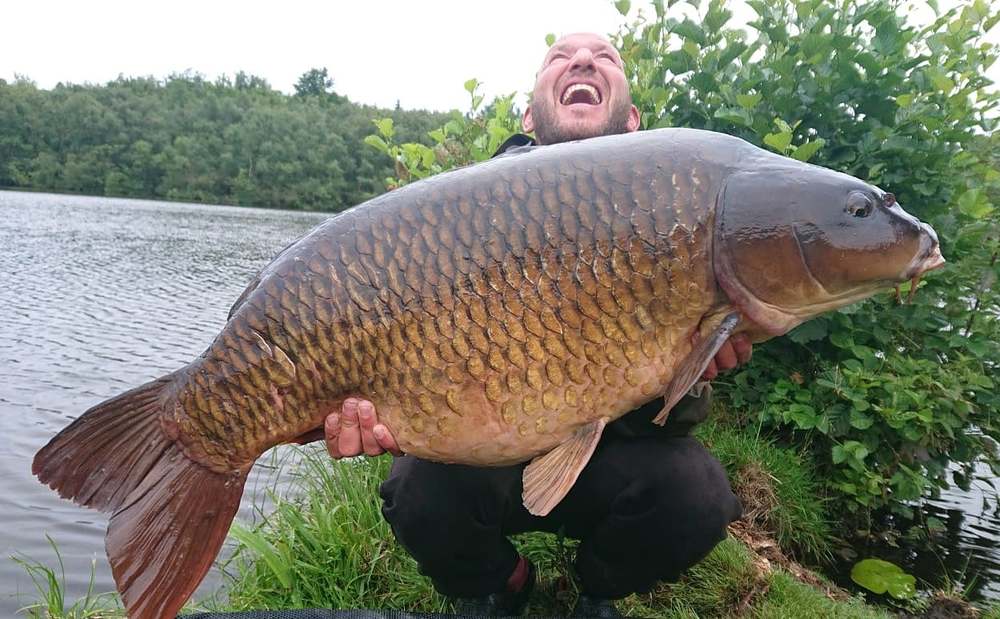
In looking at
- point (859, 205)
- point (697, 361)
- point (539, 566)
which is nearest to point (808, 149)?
point (859, 205)

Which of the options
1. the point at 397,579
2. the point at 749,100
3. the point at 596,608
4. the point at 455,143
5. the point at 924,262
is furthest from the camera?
the point at 455,143

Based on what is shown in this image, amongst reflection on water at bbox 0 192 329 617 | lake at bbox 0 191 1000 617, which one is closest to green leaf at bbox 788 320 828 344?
lake at bbox 0 191 1000 617

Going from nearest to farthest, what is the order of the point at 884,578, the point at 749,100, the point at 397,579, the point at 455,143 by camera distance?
the point at 397,579
the point at 884,578
the point at 749,100
the point at 455,143

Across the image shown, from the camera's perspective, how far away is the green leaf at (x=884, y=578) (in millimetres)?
2658

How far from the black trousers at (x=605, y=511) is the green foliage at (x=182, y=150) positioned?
150 feet

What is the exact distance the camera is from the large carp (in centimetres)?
140

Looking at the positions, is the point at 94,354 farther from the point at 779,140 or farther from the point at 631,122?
the point at 779,140

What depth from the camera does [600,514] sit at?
6.22 feet

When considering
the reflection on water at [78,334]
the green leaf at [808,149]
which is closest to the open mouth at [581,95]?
the green leaf at [808,149]

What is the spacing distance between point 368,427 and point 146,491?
486mm

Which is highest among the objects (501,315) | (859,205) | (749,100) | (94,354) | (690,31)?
(690,31)

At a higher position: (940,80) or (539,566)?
(940,80)

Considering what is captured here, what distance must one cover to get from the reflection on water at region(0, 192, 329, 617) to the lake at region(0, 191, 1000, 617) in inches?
0.5

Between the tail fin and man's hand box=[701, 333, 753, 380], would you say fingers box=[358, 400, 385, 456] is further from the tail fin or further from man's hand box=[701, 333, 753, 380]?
man's hand box=[701, 333, 753, 380]
